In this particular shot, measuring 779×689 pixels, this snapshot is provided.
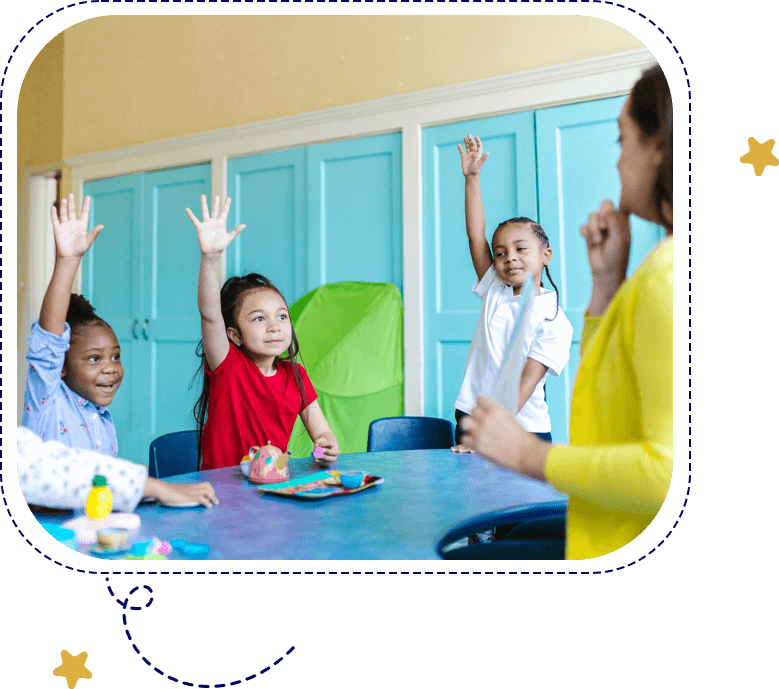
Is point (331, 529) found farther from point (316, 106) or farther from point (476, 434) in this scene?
point (316, 106)

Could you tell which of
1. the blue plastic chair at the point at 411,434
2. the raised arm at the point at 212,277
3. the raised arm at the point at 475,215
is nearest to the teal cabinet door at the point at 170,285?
the blue plastic chair at the point at 411,434

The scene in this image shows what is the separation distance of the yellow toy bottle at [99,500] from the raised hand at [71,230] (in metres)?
0.27

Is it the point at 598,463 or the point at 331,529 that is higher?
the point at 598,463

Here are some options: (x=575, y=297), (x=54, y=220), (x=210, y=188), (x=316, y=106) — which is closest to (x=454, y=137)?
(x=316, y=106)

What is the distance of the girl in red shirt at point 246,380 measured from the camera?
4.21 feet

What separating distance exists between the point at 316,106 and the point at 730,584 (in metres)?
2.40

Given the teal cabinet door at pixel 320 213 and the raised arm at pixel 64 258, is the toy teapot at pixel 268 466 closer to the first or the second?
the raised arm at pixel 64 258

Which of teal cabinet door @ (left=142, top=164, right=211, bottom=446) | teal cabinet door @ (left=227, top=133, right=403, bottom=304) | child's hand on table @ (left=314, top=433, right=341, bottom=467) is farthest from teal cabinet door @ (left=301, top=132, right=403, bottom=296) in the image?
child's hand on table @ (left=314, top=433, right=341, bottom=467)

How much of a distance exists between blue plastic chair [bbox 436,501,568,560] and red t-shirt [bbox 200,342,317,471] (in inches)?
22.5

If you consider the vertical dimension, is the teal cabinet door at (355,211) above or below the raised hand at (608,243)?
above

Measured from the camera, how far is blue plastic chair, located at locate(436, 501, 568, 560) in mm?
613

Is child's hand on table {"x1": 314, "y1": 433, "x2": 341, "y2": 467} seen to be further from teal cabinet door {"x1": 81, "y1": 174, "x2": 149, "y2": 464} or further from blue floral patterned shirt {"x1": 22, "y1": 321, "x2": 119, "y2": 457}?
teal cabinet door {"x1": 81, "y1": 174, "x2": 149, "y2": 464}

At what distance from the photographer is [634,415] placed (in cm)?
54

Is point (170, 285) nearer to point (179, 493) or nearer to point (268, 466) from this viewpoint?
point (268, 466)
